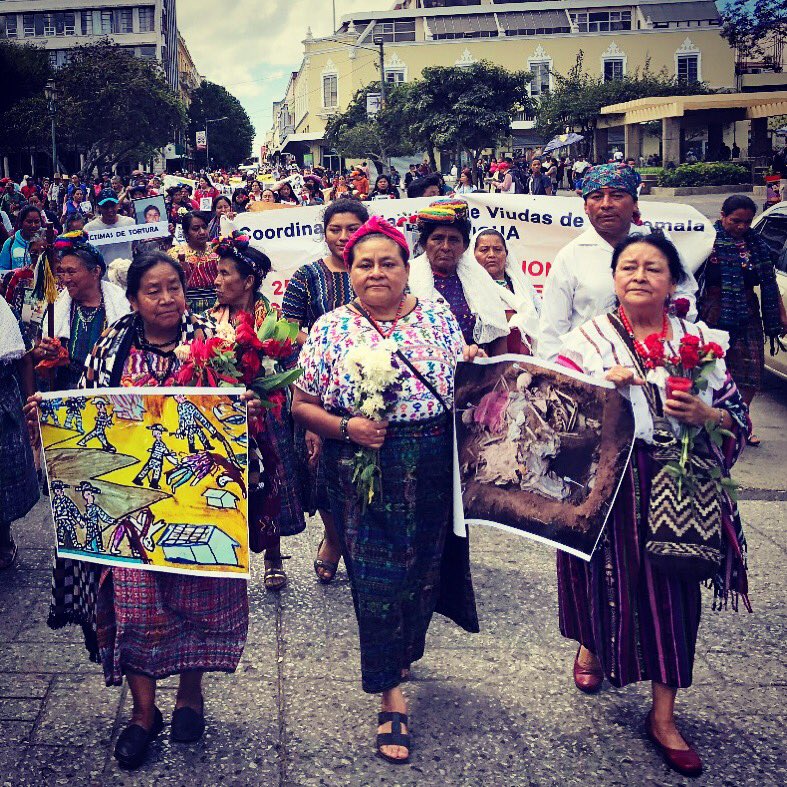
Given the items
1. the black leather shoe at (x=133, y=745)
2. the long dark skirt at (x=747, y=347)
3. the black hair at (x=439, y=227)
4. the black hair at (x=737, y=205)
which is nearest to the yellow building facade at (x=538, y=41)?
the black hair at (x=737, y=205)

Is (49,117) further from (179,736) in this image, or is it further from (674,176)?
(179,736)

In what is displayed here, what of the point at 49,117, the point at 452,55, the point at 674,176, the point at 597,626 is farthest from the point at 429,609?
the point at 452,55

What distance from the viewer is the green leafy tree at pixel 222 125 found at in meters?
108

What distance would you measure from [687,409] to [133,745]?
2.15 m

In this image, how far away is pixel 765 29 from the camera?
42.9 meters

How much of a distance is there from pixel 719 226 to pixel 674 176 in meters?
30.5

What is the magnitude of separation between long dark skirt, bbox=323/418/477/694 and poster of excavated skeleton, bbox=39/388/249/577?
0.40 meters

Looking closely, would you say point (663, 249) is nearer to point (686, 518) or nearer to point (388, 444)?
point (686, 518)

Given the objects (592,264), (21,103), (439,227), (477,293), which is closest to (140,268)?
(439,227)

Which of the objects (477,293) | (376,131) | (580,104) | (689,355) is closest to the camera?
(689,355)

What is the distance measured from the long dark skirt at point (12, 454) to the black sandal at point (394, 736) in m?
2.43

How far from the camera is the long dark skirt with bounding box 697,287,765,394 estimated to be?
7148mm

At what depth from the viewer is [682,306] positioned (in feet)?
12.7

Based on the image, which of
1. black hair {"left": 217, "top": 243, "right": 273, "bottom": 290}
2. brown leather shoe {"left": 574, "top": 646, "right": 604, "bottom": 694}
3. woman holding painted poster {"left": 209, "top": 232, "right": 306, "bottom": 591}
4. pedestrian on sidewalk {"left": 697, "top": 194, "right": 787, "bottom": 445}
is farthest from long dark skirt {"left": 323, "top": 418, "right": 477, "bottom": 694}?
pedestrian on sidewalk {"left": 697, "top": 194, "right": 787, "bottom": 445}
